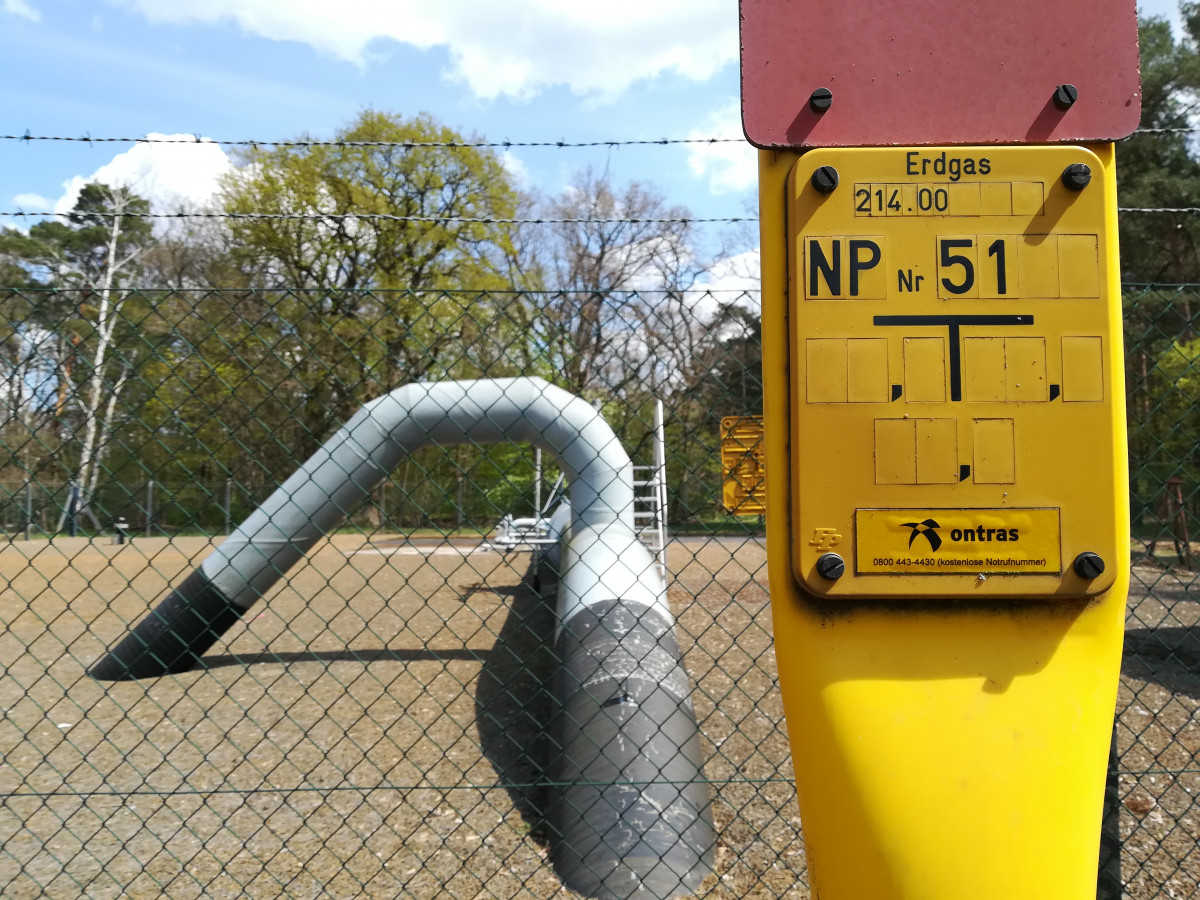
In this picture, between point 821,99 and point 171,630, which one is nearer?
point 821,99

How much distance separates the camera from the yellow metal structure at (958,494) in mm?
1407

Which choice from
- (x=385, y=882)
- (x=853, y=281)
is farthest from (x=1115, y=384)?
(x=385, y=882)

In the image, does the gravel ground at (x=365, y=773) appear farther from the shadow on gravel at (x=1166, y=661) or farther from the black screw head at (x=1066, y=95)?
the black screw head at (x=1066, y=95)

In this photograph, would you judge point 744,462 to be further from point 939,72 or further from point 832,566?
point 939,72

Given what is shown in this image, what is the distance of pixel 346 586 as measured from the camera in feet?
36.0

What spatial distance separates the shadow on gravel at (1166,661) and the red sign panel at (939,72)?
439 cm

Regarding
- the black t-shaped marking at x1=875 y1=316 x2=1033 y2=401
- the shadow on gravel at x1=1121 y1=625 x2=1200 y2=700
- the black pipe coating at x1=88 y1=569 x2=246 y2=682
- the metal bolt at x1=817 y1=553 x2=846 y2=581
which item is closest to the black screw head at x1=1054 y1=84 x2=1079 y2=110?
the black t-shaped marking at x1=875 y1=316 x2=1033 y2=401

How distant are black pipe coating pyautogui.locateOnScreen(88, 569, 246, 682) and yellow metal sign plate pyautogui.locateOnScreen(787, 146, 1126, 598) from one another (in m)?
5.63

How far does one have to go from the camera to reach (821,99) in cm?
145

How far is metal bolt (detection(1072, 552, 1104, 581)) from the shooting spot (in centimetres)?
140

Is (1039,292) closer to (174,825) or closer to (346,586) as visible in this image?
(174,825)

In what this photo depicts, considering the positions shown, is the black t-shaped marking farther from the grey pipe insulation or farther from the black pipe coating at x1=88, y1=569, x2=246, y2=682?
the black pipe coating at x1=88, y1=569, x2=246, y2=682

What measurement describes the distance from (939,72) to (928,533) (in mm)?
786

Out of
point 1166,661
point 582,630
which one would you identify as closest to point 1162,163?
point 1166,661
